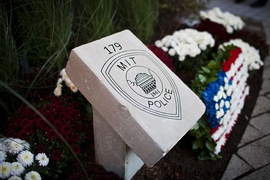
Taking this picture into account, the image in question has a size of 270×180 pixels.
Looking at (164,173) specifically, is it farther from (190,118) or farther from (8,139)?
(8,139)

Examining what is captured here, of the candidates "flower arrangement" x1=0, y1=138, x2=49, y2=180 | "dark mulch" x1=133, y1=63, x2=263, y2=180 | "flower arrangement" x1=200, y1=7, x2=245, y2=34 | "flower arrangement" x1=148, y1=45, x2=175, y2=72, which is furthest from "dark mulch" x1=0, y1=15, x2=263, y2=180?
"flower arrangement" x1=200, y1=7, x2=245, y2=34

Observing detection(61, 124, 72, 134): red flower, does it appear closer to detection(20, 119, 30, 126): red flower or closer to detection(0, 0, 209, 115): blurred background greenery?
detection(20, 119, 30, 126): red flower

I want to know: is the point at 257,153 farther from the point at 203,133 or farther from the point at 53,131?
the point at 53,131

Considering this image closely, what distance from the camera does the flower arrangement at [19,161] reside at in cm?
120

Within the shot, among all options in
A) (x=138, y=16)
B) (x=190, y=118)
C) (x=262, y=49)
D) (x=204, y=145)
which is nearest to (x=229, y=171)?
(x=204, y=145)

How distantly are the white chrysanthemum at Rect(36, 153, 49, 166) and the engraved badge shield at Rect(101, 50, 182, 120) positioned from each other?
1.96 feet

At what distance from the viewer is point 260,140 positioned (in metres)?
2.11

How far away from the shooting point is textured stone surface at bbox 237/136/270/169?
1.88 m

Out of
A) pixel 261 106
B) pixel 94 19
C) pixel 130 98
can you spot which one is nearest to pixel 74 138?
pixel 130 98

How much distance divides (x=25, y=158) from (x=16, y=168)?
0.07 m

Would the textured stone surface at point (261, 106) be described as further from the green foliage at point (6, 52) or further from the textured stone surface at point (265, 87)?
the green foliage at point (6, 52)

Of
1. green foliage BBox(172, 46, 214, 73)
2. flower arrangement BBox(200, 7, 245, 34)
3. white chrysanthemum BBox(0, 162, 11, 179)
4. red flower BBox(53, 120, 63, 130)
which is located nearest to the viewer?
white chrysanthemum BBox(0, 162, 11, 179)

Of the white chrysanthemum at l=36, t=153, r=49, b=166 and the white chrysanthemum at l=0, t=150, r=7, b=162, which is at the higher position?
the white chrysanthemum at l=0, t=150, r=7, b=162

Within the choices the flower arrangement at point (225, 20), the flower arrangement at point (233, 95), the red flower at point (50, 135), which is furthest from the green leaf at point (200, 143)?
the flower arrangement at point (225, 20)
